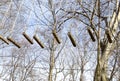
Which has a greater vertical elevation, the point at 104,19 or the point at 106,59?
the point at 104,19

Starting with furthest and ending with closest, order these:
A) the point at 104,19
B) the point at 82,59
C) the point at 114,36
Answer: the point at 82,59 < the point at 104,19 < the point at 114,36

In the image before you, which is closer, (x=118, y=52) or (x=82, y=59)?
(x=118, y=52)

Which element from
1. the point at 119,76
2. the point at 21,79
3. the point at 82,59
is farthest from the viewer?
the point at 21,79

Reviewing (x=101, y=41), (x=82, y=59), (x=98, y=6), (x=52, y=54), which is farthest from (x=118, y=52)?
(x=82, y=59)

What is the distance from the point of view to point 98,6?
11055mm

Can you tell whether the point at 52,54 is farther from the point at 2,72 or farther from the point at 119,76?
the point at 2,72

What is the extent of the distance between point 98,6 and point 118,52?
224 centimetres

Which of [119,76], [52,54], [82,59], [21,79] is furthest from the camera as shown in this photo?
[21,79]

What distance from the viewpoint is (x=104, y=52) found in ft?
35.0

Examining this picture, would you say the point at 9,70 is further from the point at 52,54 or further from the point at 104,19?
the point at 104,19

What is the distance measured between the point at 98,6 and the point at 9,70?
570 inches

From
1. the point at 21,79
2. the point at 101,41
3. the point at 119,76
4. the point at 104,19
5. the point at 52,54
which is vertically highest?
the point at 104,19

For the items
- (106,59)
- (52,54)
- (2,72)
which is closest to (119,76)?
(52,54)

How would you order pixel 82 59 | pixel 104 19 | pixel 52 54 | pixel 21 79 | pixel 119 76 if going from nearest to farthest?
1. pixel 104 19
2. pixel 119 76
3. pixel 52 54
4. pixel 82 59
5. pixel 21 79
